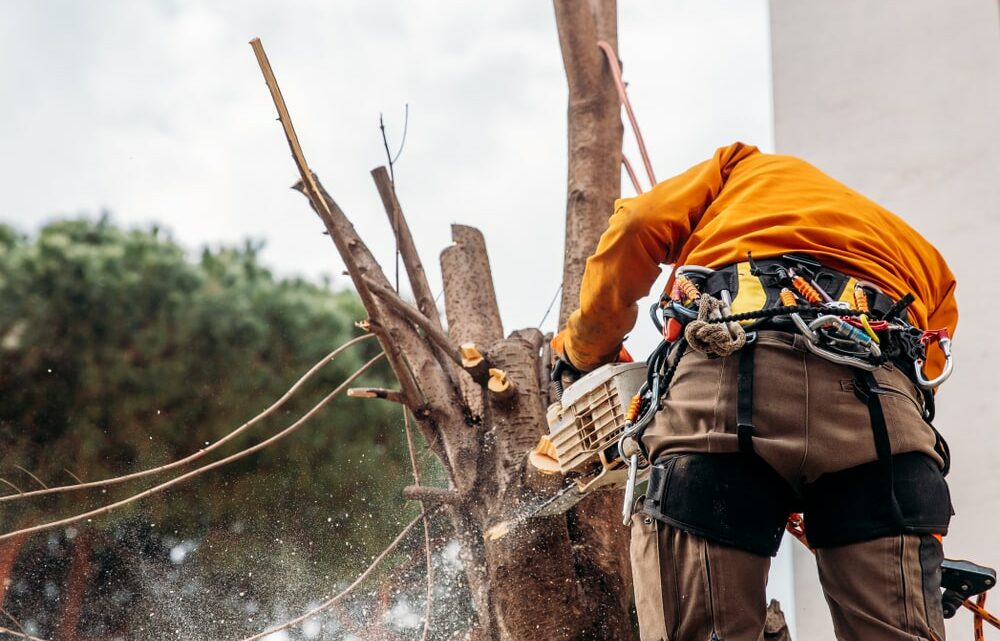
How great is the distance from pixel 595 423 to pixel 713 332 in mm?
585

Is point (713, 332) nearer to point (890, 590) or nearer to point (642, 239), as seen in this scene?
point (642, 239)

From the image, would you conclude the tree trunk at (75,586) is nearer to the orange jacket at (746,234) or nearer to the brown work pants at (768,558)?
the orange jacket at (746,234)

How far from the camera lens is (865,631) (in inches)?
63.5

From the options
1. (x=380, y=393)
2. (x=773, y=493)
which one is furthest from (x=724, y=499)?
(x=380, y=393)

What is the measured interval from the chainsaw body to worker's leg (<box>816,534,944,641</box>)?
567 mm

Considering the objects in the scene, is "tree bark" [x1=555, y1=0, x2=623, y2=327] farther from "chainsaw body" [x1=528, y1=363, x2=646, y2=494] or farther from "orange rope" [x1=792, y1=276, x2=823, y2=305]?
"orange rope" [x1=792, y1=276, x2=823, y2=305]

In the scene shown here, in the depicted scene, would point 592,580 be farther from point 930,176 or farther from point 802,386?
point 930,176

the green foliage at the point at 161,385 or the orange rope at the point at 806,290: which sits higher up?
the green foliage at the point at 161,385

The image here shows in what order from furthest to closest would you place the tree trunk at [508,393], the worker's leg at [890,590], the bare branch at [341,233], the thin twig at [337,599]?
the thin twig at [337,599]
the tree trunk at [508,393]
the bare branch at [341,233]
the worker's leg at [890,590]

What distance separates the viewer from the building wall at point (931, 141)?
148 inches

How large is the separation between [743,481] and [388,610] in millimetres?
2320

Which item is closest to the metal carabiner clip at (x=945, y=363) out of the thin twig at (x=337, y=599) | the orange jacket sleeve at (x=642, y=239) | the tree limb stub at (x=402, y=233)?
the orange jacket sleeve at (x=642, y=239)

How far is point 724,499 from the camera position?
1.64 m

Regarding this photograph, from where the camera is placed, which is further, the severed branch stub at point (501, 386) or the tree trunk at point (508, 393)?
the severed branch stub at point (501, 386)
